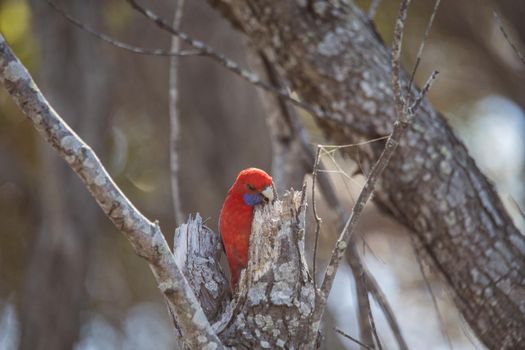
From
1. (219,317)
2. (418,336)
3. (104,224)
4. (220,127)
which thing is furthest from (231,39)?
(219,317)

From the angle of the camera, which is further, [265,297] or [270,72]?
[270,72]

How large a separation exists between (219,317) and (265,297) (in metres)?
0.26

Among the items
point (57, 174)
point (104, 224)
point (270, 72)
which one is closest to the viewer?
point (270, 72)

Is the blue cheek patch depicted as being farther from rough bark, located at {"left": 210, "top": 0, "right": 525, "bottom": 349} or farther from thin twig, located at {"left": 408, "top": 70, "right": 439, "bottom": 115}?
thin twig, located at {"left": 408, "top": 70, "right": 439, "bottom": 115}

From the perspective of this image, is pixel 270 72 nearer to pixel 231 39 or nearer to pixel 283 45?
pixel 283 45

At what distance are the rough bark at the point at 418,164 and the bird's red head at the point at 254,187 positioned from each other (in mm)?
469

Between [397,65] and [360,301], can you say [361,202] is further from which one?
[360,301]

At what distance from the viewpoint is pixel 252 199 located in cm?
372

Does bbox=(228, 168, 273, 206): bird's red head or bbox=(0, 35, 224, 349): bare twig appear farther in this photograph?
bbox=(228, 168, 273, 206): bird's red head

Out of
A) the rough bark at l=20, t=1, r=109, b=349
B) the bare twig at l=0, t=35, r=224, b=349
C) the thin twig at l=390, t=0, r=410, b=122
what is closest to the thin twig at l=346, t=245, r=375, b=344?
the thin twig at l=390, t=0, r=410, b=122

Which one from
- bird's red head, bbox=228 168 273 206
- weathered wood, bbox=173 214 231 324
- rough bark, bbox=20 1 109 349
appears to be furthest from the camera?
rough bark, bbox=20 1 109 349

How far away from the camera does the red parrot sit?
141 inches

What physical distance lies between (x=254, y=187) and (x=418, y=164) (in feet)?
2.64

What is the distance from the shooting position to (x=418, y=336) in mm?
8547
